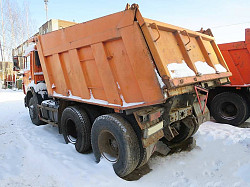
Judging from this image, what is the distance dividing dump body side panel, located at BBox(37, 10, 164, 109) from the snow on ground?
118 cm

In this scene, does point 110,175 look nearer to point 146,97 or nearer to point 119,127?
point 119,127

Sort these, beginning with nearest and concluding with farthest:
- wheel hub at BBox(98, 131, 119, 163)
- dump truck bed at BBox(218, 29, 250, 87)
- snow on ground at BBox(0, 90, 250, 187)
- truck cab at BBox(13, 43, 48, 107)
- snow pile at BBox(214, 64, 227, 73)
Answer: snow on ground at BBox(0, 90, 250, 187)
wheel hub at BBox(98, 131, 119, 163)
snow pile at BBox(214, 64, 227, 73)
dump truck bed at BBox(218, 29, 250, 87)
truck cab at BBox(13, 43, 48, 107)

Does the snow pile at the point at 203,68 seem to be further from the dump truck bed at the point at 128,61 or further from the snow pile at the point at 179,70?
the snow pile at the point at 179,70

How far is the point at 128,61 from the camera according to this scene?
279cm

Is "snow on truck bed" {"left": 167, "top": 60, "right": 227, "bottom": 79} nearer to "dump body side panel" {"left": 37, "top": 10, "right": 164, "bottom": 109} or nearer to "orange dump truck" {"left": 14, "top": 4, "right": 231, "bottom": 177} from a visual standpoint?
"orange dump truck" {"left": 14, "top": 4, "right": 231, "bottom": 177}

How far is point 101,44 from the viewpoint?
3.07 m

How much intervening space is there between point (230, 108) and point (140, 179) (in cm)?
441

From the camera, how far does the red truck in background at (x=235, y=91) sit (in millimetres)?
5679

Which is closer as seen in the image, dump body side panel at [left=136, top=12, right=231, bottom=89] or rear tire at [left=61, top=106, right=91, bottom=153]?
dump body side panel at [left=136, top=12, right=231, bottom=89]

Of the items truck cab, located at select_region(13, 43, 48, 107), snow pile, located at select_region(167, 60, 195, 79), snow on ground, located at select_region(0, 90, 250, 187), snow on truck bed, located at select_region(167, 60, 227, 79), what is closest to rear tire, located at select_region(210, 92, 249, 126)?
snow on ground, located at select_region(0, 90, 250, 187)

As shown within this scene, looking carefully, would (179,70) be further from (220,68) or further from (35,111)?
(35,111)

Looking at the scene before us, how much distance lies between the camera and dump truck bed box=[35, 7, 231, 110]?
2.61 m

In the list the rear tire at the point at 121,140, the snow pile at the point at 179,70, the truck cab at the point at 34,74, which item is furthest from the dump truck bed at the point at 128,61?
the truck cab at the point at 34,74

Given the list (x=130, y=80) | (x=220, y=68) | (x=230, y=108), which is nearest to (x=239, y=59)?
(x=230, y=108)
